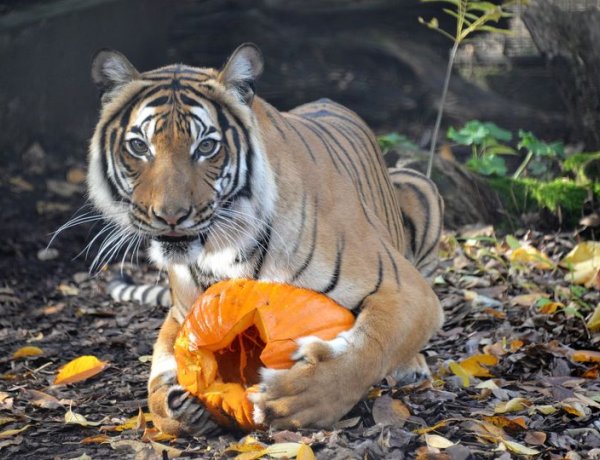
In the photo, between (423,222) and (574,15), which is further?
(574,15)

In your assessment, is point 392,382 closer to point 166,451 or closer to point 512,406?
point 512,406

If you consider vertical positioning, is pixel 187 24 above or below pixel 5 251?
above

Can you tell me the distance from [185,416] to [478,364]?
1356 millimetres

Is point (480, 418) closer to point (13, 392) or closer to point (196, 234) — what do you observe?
point (196, 234)

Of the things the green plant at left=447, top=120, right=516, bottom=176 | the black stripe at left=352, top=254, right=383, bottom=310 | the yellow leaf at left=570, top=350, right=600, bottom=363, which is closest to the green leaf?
the green plant at left=447, top=120, right=516, bottom=176

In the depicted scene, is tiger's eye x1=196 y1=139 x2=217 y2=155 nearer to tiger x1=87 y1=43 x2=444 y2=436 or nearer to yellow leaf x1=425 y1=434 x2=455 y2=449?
tiger x1=87 y1=43 x2=444 y2=436

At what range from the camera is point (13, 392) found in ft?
12.7

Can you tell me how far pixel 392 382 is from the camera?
3.64 meters

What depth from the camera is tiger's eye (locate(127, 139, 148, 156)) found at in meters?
3.17

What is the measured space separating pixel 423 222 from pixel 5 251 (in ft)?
9.78

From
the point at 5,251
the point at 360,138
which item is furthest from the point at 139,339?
the point at 5,251

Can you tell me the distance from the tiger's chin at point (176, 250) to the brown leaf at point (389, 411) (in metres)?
0.77

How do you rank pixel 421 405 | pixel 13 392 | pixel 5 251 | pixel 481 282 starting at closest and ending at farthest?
pixel 421 405 → pixel 13 392 → pixel 481 282 → pixel 5 251

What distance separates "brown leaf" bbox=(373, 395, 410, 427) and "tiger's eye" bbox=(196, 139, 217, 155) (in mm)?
998
